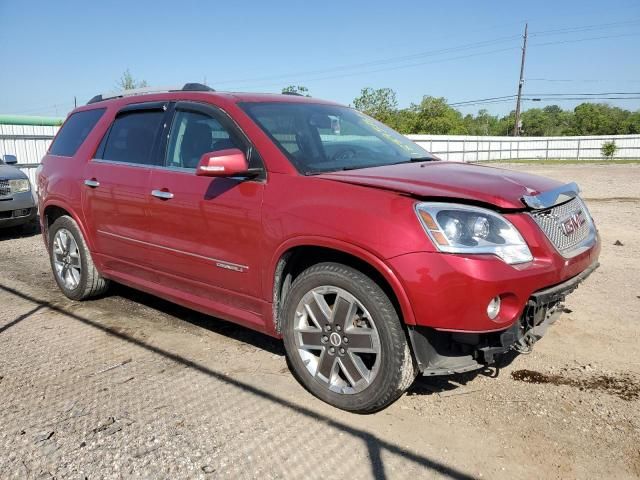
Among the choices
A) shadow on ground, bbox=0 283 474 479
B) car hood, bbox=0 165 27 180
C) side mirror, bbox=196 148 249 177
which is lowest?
shadow on ground, bbox=0 283 474 479

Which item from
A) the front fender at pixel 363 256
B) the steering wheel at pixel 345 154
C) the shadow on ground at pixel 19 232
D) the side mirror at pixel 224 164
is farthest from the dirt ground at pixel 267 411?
the shadow on ground at pixel 19 232

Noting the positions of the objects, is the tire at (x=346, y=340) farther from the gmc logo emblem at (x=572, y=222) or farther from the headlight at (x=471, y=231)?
the gmc logo emblem at (x=572, y=222)

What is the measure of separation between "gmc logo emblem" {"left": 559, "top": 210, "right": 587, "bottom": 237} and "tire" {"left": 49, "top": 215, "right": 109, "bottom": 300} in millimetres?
3941

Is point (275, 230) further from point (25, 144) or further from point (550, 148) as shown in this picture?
point (550, 148)

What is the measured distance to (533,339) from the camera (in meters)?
2.91

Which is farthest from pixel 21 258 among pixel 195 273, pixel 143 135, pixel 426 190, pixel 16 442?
pixel 426 190

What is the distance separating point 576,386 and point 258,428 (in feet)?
6.42

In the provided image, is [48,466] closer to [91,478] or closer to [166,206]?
[91,478]

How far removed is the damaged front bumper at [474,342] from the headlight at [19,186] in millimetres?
8162

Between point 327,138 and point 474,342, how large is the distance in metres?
1.82

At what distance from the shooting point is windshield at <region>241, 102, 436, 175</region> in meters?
3.46

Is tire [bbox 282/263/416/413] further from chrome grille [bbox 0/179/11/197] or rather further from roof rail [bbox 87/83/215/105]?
chrome grille [bbox 0/179/11/197]

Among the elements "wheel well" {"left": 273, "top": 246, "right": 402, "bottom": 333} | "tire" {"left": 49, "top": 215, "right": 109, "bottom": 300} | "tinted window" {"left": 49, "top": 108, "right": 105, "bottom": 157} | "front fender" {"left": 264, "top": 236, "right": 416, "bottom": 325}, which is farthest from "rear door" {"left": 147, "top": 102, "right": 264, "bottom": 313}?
"tinted window" {"left": 49, "top": 108, "right": 105, "bottom": 157}

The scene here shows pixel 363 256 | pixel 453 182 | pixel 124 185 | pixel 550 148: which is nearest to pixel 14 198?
pixel 124 185
